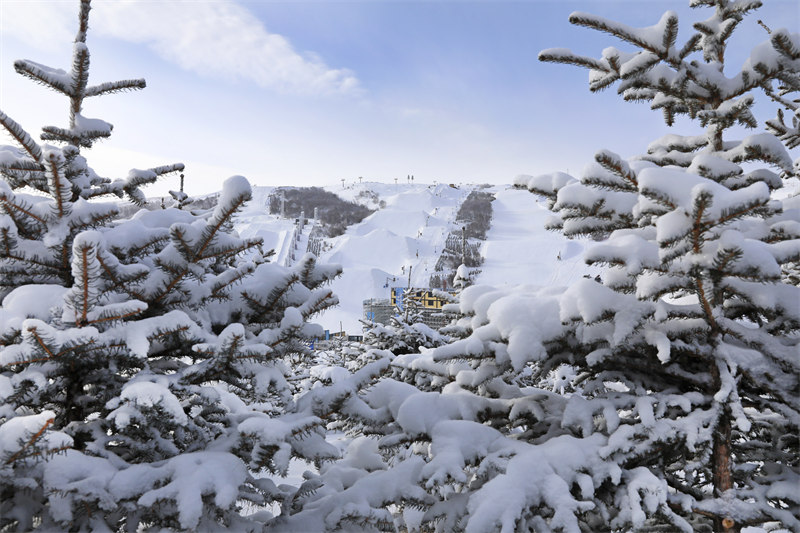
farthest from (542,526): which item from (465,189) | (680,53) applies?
(465,189)

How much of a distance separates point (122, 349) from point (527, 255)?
202 ft

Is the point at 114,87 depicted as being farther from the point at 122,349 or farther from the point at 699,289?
the point at 699,289

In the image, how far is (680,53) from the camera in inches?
111

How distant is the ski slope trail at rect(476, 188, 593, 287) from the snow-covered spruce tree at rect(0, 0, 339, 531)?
40.9 m

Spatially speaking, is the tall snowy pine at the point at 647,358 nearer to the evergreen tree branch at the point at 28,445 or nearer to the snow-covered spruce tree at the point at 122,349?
the snow-covered spruce tree at the point at 122,349

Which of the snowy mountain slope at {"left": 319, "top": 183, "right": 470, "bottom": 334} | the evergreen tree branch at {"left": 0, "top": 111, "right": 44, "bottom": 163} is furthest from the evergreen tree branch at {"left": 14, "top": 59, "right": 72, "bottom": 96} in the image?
the snowy mountain slope at {"left": 319, "top": 183, "right": 470, "bottom": 334}

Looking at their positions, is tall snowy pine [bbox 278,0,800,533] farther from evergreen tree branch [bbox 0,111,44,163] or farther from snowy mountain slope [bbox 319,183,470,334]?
snowy mountain slope [bbox 319,183,470,334]

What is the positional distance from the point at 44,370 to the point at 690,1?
4.63 m

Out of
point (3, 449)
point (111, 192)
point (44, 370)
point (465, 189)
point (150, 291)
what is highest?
point (465, 189)

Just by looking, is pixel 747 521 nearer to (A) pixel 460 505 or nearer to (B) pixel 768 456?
(B) pixel 768 456

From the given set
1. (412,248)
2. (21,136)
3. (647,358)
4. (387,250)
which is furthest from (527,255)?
(21,136)

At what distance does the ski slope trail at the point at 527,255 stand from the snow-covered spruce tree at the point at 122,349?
40919 mm

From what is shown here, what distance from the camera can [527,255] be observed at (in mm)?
60844

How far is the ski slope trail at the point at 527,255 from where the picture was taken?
51.9 metres
